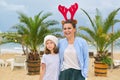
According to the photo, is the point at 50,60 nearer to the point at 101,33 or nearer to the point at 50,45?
the point at 50,45

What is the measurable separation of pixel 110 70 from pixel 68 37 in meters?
11.5

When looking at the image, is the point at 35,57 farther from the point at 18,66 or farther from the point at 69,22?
the point at 69,22

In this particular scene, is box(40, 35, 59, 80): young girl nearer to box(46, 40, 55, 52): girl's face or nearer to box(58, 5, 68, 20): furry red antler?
box(46, 40, 55, 52): girl's face

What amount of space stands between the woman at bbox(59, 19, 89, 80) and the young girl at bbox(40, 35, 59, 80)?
136 mm

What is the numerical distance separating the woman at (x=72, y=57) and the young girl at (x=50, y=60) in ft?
0.45

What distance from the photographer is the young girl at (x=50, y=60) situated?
15.4 feet

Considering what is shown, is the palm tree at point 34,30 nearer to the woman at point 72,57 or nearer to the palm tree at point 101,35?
the palm tree at point 101,35

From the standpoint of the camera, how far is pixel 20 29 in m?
15.0

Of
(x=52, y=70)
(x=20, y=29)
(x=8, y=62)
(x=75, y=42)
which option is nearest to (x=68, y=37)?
(x=75, y=42)

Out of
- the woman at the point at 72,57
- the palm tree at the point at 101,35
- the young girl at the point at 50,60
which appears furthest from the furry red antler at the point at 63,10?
the palm tree at the point at 101,35

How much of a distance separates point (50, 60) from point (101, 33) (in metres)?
9.29

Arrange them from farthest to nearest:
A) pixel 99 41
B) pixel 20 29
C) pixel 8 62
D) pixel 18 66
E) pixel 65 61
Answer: pixel 8 62 < pixel 18 66 < pixel 20 29 < pixel 99 41 < pixel 65 61

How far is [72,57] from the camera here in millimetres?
4488

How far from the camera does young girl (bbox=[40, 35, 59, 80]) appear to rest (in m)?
4.70
